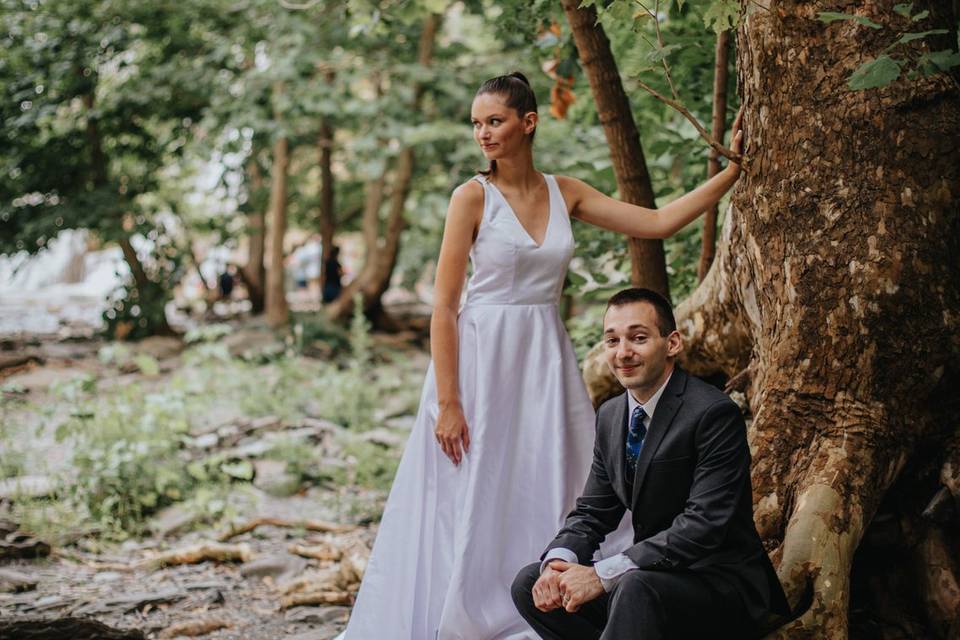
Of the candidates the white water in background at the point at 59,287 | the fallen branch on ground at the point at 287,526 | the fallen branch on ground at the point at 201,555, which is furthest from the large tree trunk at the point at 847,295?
the white water in background at the point at 59,287

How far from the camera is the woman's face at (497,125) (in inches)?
126

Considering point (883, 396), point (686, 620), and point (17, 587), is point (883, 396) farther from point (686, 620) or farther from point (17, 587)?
point (17, 587)

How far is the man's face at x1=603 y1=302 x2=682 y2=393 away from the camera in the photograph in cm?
258

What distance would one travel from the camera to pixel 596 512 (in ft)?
9.20

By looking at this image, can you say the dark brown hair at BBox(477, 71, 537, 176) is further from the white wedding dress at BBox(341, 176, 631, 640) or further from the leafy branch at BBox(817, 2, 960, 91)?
the leafy branch at BBox(817, 2, 960, 91)

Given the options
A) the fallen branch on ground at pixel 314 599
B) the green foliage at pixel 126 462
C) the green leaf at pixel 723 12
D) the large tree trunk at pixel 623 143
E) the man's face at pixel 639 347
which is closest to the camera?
the man's face at pixel 639 347

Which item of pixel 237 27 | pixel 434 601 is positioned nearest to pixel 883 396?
pixel 434 601

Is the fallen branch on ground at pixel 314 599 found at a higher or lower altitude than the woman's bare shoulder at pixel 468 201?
lower

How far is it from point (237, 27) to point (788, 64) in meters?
10.9

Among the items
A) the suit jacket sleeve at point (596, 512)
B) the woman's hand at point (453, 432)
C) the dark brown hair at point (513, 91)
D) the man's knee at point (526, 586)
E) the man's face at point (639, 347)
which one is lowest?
the man's knee at point (526, 586)

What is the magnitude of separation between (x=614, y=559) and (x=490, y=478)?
90cm

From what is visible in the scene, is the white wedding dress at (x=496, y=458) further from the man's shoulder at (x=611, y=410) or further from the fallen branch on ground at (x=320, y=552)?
the fallen branch on ground at (x=320, y=552)

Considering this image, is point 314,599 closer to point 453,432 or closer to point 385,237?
point 453,432

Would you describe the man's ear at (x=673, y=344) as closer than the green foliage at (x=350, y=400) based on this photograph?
Yes
